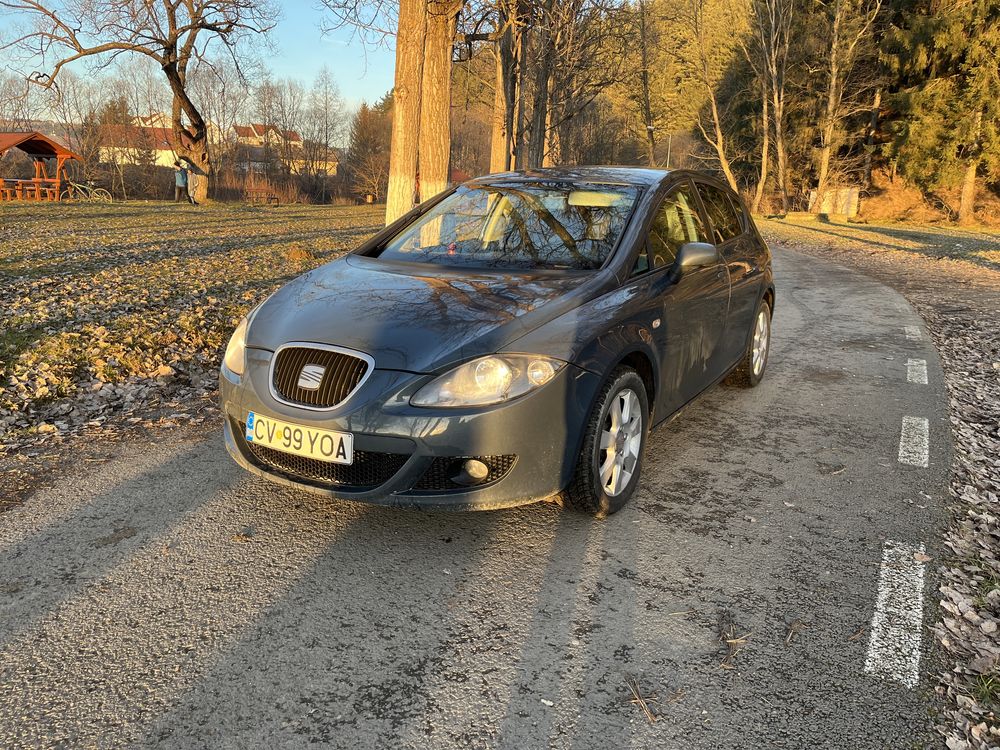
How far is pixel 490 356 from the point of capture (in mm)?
3162

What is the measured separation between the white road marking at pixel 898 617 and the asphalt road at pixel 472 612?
0.04ft

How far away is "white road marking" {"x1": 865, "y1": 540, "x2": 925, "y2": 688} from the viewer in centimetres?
258

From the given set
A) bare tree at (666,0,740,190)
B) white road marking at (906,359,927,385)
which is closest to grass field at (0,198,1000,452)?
white road marking at (906,359,927,385)

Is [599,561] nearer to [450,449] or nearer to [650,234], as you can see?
[450,449]

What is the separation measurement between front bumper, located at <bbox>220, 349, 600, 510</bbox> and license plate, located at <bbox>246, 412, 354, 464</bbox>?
0.03m

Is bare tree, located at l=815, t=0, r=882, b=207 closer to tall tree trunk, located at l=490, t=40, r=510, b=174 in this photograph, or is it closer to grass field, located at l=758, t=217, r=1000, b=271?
grass field, located at l=758, t=217, r=1000, b=271

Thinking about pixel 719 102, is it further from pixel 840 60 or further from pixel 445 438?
pixel 445 438

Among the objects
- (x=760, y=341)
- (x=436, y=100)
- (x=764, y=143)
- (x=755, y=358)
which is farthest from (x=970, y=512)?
(x=764, y=143)

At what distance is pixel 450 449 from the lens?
3.08 m

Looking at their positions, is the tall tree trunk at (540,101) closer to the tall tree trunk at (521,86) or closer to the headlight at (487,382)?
the tall tree trunk at (521,86)

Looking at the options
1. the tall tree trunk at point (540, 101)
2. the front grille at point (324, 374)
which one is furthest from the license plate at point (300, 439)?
the tall tree trunk at point (540, 101)

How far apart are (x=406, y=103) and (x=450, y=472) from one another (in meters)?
8.15

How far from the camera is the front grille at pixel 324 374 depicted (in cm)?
319

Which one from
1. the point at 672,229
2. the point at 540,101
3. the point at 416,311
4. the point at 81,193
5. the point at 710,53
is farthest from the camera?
the point at 710,53
